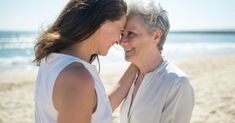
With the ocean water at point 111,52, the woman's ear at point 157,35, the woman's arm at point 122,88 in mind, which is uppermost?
the woman's ear at point 157,35

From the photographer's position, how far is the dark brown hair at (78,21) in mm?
1917

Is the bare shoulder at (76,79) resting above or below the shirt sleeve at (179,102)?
above

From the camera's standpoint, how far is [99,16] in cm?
193

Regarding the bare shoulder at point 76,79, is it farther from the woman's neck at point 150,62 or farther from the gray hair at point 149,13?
the woman's neck at point 150,62

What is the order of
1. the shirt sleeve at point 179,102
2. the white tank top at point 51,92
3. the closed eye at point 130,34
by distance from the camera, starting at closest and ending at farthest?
the white tank top at point 51,92, the shirt sleeve at point 179,102, the closed eye at point 130,34

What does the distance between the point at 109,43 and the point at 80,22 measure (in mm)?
290

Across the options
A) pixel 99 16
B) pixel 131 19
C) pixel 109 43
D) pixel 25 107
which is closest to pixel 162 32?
pixel 131 19

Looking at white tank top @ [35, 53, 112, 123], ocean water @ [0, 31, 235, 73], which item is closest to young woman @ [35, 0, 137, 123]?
white tank top @ [35, 53, 112, 123]

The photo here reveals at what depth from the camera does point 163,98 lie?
278 centimetres

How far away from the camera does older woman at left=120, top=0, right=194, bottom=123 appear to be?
9.02 ft

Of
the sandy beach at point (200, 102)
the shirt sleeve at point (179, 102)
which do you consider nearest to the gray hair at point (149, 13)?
the shirt sleeve at point (179, 102)

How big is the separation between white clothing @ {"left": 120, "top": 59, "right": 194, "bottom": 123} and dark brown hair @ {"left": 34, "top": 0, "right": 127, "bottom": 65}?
3.05 feet

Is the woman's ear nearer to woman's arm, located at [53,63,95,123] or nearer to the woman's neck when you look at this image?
the woman's neck

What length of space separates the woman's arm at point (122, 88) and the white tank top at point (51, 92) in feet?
3.95
